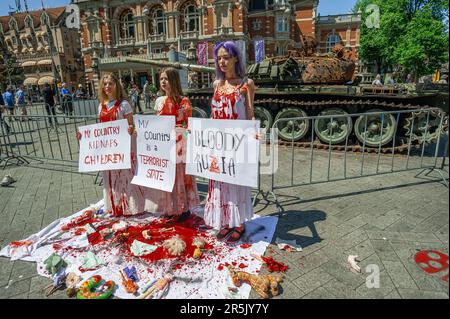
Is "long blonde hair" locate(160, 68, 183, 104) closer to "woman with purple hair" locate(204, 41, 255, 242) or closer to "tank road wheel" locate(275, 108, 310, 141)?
"woman with purple hair" locate(204, 41, 255, 242)

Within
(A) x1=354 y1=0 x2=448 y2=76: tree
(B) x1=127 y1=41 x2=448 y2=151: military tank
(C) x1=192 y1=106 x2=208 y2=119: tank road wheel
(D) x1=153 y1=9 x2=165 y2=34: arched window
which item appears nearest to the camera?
(B) x1=127 y1=41 x2=448 y2=151: military tank

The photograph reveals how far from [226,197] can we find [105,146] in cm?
183

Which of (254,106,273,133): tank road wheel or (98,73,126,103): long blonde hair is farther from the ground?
(98,73,126,103): long blonde hair

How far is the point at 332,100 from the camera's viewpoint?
8156 mm

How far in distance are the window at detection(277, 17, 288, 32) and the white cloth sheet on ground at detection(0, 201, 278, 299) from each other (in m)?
43.8

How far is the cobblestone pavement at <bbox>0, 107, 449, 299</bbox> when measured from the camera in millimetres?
2586

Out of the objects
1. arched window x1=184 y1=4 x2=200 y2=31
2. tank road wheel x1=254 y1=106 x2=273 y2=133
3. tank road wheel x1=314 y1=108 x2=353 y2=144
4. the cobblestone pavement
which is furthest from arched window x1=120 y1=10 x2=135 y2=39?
the cobblestone pavement

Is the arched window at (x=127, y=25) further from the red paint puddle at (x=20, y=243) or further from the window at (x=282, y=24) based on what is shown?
the red paint puddle at (x=20, y=243)

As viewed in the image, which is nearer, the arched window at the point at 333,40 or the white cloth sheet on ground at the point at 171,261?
→ the white cloth sheet on ground at the point at 171,261

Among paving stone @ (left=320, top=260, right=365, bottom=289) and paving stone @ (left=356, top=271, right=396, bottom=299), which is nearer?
paving stone @ (left=356, top=271, right=396, bottom=299)

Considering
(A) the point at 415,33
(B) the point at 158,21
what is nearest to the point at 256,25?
(B) the point at 158,21

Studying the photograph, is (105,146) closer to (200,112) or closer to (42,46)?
(200,112)

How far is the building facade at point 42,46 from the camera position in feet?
180

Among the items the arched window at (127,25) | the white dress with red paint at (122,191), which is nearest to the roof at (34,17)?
the arched window at (127,25)
